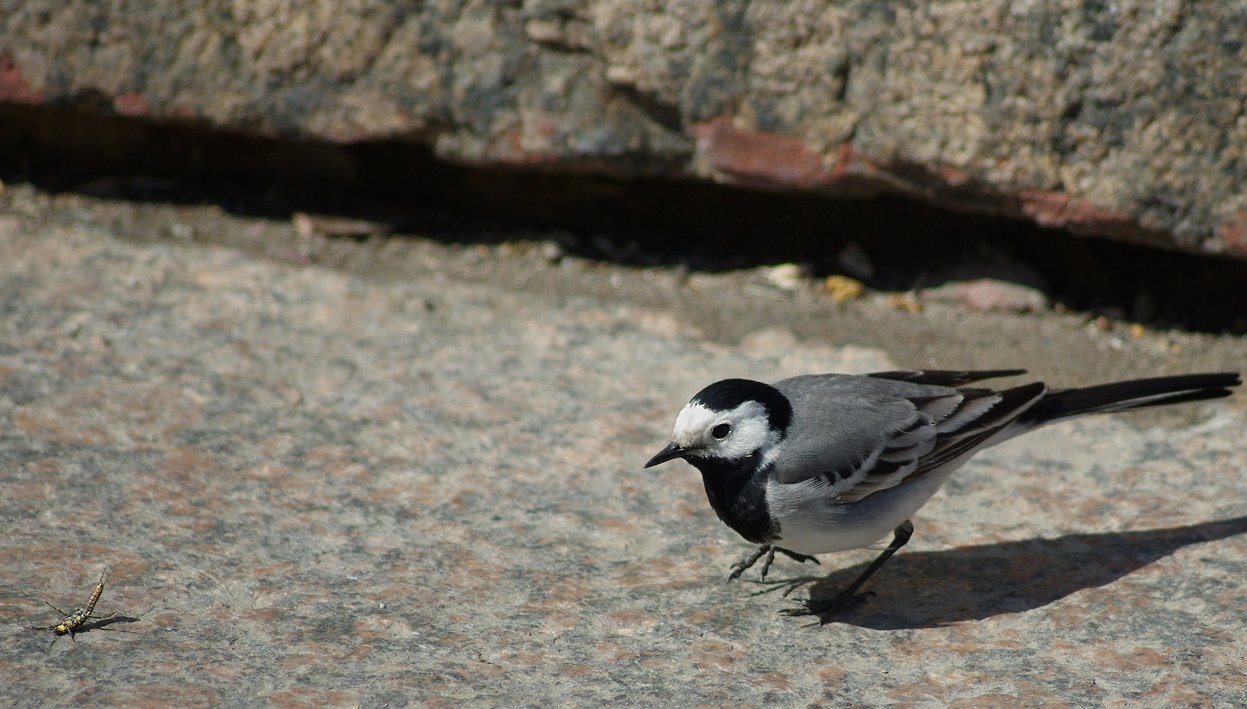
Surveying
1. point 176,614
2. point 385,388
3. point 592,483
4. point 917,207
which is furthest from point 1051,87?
point 176,614

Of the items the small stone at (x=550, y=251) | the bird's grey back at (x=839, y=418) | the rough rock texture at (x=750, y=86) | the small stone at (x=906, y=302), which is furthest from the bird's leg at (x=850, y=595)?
the small stone at (x=550, y=251)

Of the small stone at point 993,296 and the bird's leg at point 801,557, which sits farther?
the small stone at point 993,296

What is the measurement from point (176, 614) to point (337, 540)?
61cm

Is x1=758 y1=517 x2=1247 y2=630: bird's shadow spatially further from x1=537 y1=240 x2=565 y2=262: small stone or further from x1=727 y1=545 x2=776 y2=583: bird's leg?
x1=537 y1=240 x2=565 y2=262: small stone

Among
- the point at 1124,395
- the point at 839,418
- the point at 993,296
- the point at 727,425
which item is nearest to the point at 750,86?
the point at 993,296

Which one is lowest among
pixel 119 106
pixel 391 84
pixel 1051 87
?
pixel 119 106

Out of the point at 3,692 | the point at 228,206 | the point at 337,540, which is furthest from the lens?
the point at 228,206

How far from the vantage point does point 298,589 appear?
3393mm

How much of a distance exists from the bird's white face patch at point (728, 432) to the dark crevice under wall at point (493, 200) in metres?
2.08

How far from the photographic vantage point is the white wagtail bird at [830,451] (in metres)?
3.47

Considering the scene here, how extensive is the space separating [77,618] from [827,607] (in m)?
2.28

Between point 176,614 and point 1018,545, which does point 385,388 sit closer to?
point 176,614

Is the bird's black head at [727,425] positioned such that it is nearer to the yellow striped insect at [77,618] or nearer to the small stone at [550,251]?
the yellow striped insect at [77,618]

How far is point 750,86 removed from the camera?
15.8 ft
